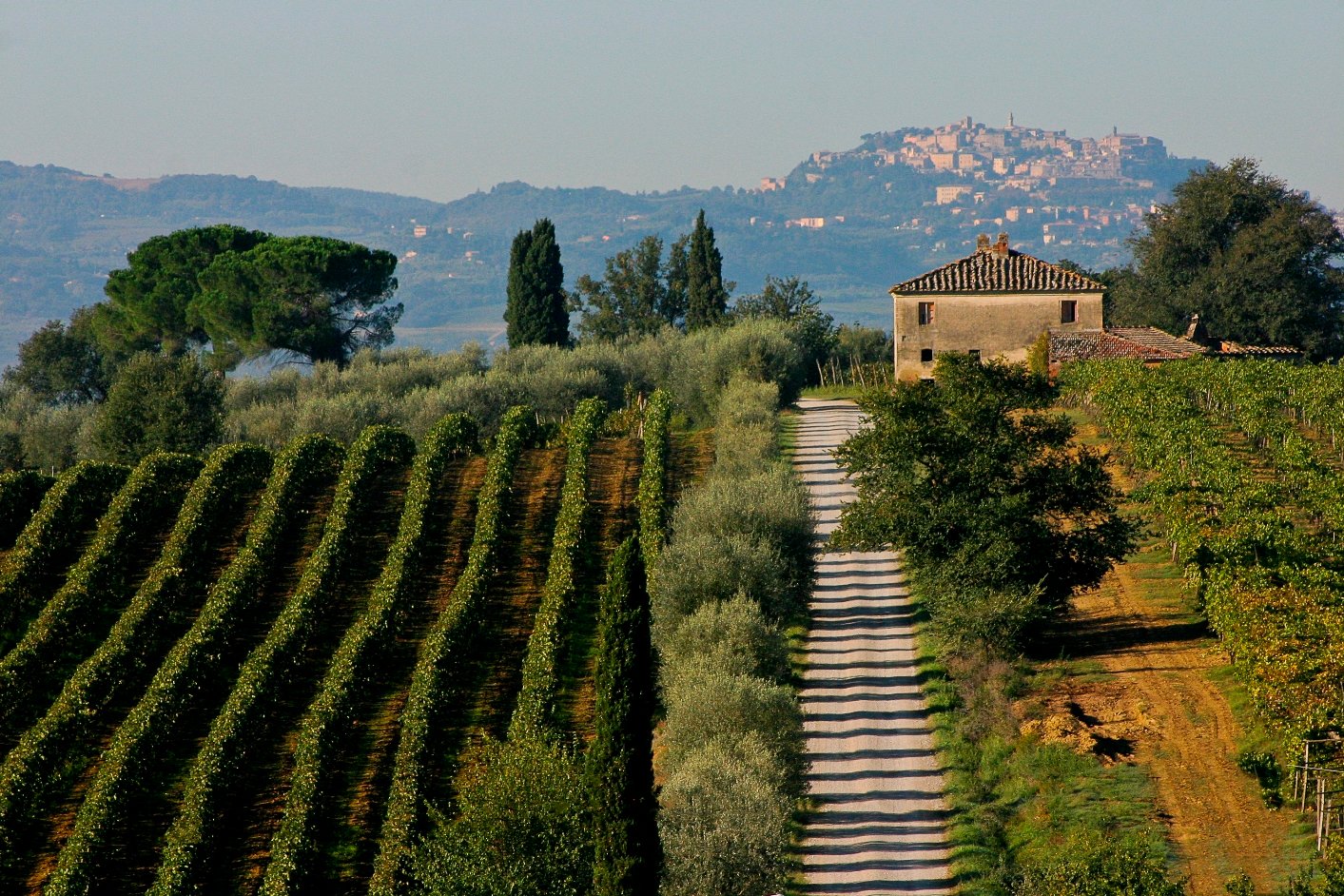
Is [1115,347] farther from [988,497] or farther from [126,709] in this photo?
[126,709]

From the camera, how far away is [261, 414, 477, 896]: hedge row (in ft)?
85.9

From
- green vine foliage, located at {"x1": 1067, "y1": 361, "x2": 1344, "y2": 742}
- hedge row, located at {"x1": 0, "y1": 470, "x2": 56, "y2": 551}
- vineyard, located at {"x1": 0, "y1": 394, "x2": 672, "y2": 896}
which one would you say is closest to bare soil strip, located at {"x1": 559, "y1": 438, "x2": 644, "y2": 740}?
vineyard, located at {"x1": 0, "y1": 394, "x2": 672, "y2": 896}

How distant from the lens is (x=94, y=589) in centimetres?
3678

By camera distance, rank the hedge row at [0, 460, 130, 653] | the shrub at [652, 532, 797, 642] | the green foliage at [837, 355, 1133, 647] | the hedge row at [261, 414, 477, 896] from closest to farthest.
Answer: the hedge row at [261, 414, 477, 896] → the green foliage at [837, 355, 1133, 647] → the shrub at [652, 532, 797, 642] → the hedge row at [0, 460, 130, 653]

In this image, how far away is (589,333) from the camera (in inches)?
3669

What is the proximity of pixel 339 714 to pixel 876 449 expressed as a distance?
1261 centimetres

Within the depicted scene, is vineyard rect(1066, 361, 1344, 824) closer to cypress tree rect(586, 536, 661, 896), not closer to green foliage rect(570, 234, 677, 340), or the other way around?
cypress tree rect(586, 536, 661, 896)

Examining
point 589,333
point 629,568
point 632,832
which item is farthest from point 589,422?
point 589,333

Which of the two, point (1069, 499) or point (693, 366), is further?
point (693, 366)

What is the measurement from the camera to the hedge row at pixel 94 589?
108ft

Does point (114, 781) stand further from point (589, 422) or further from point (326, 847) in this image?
point (589, 422)

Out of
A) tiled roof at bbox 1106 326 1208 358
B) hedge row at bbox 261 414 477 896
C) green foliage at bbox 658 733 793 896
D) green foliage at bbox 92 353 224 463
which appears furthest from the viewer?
tiled roof at bbox 1106 326 1208 358

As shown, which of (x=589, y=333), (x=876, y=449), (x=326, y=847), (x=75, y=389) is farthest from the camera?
(x=589, y=333)

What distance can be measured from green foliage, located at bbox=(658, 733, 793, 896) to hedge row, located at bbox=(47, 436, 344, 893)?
10.8 metres
